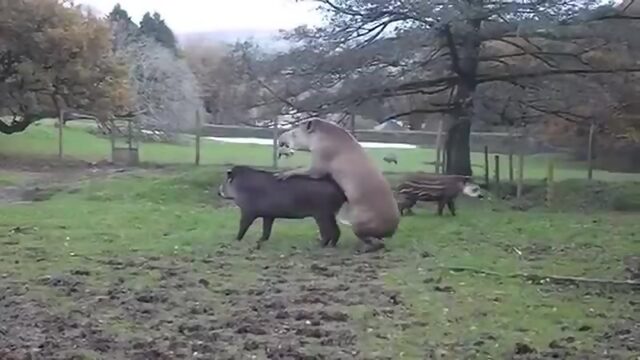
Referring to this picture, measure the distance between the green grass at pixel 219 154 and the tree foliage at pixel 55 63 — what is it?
139 cm

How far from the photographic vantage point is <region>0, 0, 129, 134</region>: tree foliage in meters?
23.4

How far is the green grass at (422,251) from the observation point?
258 inches

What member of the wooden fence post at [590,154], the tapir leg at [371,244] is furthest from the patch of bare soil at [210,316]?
the wooden fence post at [590,154]

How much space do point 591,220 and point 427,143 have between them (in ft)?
36.0

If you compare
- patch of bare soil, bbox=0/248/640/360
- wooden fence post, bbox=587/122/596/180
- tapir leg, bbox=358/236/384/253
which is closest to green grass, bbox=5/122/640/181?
wooden fence post, bbox=587/122/596/180

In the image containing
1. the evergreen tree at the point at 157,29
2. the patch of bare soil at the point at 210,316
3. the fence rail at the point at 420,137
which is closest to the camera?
the patch of bare soil at the point at 210,316

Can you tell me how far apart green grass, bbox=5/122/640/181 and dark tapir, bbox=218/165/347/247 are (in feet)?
34.3

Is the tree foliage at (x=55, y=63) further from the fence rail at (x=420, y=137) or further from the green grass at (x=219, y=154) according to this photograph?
the fence rail at (x=420, y=137)

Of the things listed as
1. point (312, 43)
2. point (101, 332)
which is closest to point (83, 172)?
point (312, 43)

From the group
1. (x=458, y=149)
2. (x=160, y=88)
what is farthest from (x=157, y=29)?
(x=458, y=149)

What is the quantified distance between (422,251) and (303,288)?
8.75ft

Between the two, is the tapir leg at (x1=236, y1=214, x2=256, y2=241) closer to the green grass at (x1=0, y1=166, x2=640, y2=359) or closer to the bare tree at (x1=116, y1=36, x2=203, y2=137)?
the green grass at (x1=0, y1=166, x2=640, y2=359)

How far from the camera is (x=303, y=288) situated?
8055mm

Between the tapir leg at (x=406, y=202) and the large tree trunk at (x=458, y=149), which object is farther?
the large tree trunk at (x=458, y=149)
